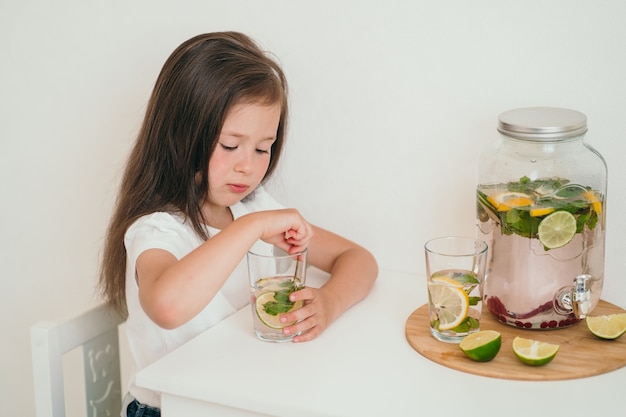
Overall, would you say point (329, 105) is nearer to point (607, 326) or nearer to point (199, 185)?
point (199, 185)

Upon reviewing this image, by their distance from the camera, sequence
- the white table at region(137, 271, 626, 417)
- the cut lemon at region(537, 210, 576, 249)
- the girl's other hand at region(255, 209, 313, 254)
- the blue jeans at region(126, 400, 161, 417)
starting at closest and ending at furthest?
the white table at region(137, 271, 626, 417) → the cut lemon at region(537, 210, 576, 249) → the girl's other hand at region(255, 209, 313, 254) → the blue jeans at region(126, 400, 161, 417)

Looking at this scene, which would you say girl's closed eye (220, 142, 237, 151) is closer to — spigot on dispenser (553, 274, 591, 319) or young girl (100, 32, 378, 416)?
young girl (100, 32, 378, 416)

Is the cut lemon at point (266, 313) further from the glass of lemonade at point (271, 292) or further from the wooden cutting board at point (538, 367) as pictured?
the wooden cutting board at point (538, 367)

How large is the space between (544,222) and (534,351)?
163 millimetres

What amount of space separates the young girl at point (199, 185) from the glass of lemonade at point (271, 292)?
2 cm

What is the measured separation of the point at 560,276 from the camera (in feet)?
3.41

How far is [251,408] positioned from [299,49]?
2.27 ft

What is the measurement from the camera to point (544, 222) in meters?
1.01

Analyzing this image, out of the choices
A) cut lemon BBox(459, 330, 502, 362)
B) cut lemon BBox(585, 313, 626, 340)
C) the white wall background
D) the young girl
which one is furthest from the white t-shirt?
cut lemon BBox(585, 313, 626, 340)

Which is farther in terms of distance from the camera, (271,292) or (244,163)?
(244,163)

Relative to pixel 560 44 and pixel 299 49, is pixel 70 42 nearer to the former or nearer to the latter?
pixel 299 49

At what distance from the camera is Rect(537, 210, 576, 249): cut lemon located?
1.01m

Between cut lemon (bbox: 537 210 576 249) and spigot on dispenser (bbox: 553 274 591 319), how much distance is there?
0.22 ft

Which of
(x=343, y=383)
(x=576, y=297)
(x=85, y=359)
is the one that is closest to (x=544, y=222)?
(x=576, y=297)
